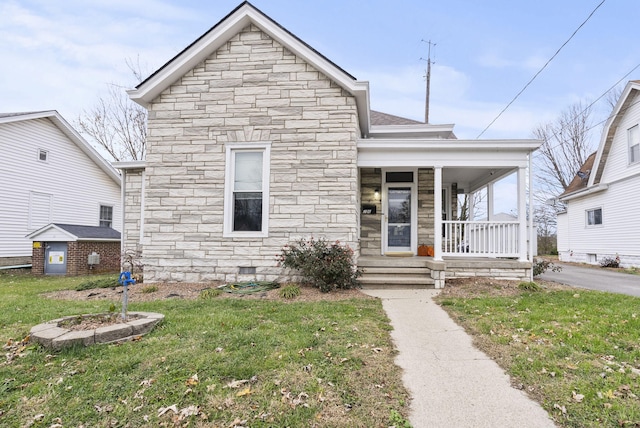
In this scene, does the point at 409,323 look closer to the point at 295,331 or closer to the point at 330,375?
the point at 295,331

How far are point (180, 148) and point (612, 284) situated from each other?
10955 mm

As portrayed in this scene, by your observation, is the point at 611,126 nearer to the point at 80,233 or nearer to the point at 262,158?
the point at 262,158

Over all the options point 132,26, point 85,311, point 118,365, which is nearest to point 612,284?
point 118,365

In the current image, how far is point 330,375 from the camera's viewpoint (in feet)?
9.50

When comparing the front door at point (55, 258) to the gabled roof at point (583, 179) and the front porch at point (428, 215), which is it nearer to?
the front porch at point (428, 215)

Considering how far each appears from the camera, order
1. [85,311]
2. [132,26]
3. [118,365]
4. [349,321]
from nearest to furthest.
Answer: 1. [118,365]
2. [349,321]
3. [85,311]
4. [132,26]

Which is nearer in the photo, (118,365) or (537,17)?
(118,365)

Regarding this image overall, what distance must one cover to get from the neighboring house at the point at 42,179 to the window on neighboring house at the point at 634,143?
859 inches

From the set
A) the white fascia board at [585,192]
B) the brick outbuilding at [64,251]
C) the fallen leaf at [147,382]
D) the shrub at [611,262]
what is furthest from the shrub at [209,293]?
the white fascia board at [585,192]

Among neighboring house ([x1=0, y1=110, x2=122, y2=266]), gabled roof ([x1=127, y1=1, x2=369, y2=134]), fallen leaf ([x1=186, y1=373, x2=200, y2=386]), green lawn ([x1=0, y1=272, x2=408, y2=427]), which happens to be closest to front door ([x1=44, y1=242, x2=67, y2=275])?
neighboring house ([x1=0, y1=110, x2=122, y2=266])

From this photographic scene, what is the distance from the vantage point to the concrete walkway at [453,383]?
2.37m

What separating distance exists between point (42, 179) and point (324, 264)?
13.5m

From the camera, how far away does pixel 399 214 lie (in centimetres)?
938

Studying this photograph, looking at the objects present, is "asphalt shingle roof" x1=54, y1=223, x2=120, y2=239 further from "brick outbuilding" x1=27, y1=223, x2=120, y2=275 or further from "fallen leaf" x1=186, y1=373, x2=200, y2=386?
"fallen leaf" x1=186, y1=373, x2=200, y2=386
